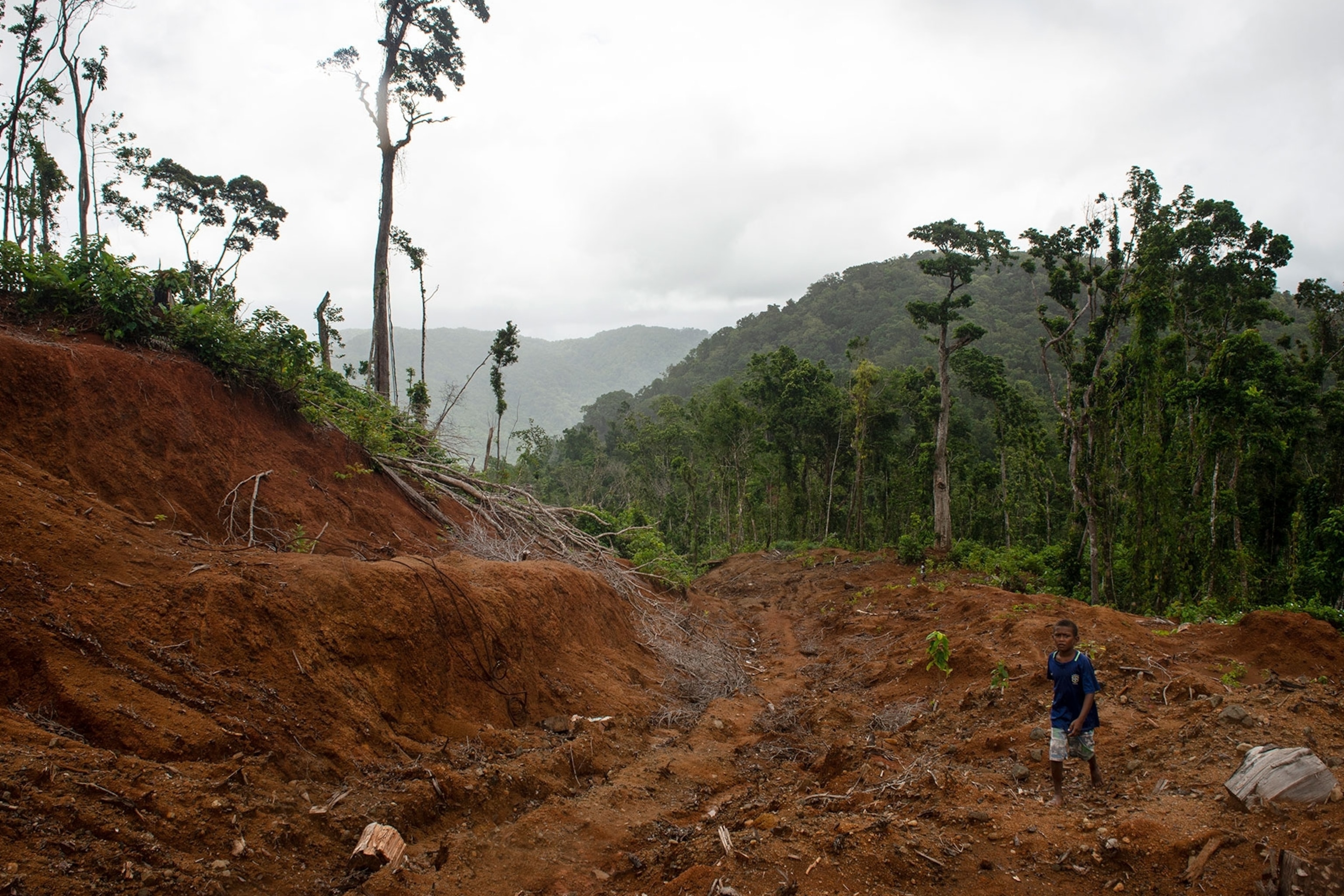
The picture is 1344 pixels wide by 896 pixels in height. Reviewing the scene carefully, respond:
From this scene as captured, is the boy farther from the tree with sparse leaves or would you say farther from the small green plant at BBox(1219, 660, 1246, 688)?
the tree with sparse leaves

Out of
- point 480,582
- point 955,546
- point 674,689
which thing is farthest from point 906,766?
point 955,546

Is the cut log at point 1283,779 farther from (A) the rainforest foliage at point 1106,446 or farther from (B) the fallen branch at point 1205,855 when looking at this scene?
(A) the rainforest foliage at point 1106,446

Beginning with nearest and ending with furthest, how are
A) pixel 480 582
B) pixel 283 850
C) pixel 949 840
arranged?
1. pixel 283 850
2. pixel 949 840
3. pixel 480 582

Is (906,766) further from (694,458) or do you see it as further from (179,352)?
(694,458)

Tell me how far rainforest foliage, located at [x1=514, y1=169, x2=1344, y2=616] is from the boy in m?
8.14

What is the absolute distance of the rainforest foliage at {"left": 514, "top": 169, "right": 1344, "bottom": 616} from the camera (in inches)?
516

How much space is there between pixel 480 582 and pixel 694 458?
3342 centimetres

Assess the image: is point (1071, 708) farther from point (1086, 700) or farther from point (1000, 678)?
point (1000, 678)

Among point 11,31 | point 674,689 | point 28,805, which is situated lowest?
point 674,689

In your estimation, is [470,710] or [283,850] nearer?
[283,850]

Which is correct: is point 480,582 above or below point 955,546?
above

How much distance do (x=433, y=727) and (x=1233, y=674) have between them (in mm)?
7767

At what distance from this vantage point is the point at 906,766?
5.39m

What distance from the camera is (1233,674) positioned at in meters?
6.89
